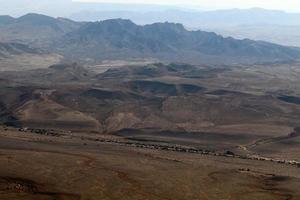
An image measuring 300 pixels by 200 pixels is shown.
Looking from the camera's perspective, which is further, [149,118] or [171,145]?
[149,118]

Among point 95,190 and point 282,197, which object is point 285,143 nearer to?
point 282,197

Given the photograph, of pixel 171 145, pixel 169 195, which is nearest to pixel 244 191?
pixel 169 195

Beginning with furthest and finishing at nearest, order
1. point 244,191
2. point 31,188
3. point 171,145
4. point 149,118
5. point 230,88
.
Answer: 1. point 230,88
2. point 149,118
3. point 171,145
4. point 244,191
5. point 31,188

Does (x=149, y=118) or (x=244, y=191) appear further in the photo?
(x=149, y=118)

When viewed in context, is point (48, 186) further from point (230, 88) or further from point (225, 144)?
point (230, 88)

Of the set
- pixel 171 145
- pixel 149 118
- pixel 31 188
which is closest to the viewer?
pixel 31 188

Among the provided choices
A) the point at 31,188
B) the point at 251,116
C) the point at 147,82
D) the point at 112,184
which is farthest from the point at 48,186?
the point at 147,82

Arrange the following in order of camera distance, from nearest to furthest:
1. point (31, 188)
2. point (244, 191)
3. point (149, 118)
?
→ point (31, 188) < point (244, 191) < point (149, 118)

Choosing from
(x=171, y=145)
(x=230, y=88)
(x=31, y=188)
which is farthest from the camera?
(x=230, y=88)
